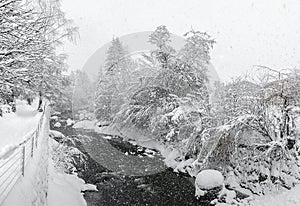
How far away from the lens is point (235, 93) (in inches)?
611

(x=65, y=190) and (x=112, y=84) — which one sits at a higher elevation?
(x=112, y=84)

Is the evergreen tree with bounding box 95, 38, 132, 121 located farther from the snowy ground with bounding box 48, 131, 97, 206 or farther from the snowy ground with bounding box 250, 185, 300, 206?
the snowy ground with bounding box 250, 185, 300, 206

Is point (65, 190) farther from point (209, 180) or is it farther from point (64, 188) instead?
point (209, 180)

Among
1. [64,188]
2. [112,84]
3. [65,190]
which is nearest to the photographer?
[65,190]

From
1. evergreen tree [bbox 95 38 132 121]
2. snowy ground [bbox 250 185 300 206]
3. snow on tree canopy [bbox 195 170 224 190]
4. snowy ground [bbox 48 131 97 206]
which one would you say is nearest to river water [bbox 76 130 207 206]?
snowy ground [bbox 48 131 97 206]

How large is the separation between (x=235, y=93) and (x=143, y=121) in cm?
890

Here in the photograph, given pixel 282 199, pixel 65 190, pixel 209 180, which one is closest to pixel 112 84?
pixel 65 190

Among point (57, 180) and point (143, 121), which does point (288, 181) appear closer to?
point (57, 180)

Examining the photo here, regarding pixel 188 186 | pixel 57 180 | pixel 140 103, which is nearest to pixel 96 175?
pixel 57 180

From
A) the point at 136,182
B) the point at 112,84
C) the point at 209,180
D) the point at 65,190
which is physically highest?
the point at 112,84

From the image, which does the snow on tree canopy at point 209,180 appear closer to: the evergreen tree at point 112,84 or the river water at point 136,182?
the river water at point 136,182

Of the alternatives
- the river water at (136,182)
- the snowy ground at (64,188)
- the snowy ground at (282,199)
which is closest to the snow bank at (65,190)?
the snowy ground at (64,188)

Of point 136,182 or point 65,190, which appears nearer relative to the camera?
point 65,190

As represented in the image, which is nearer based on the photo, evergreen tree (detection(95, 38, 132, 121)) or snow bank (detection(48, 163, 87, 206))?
snow bank (detection(48, 163, 87, 206))
